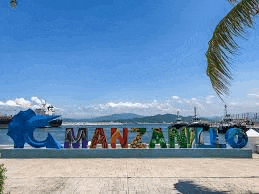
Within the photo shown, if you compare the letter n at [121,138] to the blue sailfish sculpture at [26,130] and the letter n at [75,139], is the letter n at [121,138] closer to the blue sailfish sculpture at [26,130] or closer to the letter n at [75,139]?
the letter n at [75,139]

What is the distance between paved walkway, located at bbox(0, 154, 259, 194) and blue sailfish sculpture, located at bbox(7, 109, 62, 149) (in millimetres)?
2842

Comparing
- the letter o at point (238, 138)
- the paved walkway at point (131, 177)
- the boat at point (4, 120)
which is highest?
the boat at point (4, 120)

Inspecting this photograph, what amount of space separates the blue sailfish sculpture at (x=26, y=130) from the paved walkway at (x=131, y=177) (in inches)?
112

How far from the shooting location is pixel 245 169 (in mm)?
14344

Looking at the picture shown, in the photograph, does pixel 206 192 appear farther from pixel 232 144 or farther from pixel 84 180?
pixel 232 144

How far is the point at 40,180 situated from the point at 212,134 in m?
13.3

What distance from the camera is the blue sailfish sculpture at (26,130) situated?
19.7 m

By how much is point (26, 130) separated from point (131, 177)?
10.6m

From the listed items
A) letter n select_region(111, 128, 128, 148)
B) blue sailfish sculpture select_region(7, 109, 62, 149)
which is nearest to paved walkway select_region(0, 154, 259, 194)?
blue sailfish sculpture select_region(7, 109, 62, 149)

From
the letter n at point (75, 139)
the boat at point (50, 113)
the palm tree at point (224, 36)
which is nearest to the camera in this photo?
the palm tree at point (224, 36)

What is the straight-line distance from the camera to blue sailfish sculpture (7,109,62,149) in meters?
19.7

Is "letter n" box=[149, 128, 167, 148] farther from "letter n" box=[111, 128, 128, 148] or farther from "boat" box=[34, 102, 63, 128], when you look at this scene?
"boat" box=[34, 102, 63, 128]

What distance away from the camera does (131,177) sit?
12.2 m

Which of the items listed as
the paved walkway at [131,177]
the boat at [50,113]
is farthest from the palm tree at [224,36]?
the boat at [50,113]
